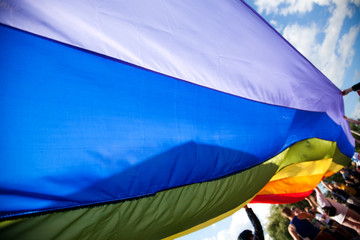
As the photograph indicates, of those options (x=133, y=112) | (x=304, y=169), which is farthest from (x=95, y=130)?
(x=304, y=169)

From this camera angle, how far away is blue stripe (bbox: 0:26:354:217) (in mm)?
776

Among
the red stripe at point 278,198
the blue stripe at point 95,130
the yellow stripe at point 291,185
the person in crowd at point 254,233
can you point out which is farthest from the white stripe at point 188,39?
the person in crowd at point 254,233

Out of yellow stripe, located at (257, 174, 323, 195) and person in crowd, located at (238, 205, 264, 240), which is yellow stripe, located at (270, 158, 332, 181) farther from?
person in crowd, located at (238, 205, 264, 240)

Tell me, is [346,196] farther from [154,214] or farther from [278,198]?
[154,214]

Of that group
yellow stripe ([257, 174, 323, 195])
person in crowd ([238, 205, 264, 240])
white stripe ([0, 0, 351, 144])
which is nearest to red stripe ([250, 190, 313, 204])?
yellow stripe ([257, 174, 323, 195])

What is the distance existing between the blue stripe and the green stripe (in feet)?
0.19

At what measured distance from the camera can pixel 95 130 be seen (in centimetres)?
95

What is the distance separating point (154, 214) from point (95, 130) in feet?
2.12

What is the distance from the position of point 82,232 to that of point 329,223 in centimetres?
392

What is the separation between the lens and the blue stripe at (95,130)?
0.78 meters

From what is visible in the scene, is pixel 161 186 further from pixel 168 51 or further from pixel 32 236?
pixel 168 51

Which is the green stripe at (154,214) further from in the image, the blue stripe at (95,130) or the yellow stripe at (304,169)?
the yellow stripe at (304,169)

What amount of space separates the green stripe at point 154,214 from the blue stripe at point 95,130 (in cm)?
6

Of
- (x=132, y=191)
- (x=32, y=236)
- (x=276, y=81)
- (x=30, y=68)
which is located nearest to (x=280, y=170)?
(x=276, y=81)
